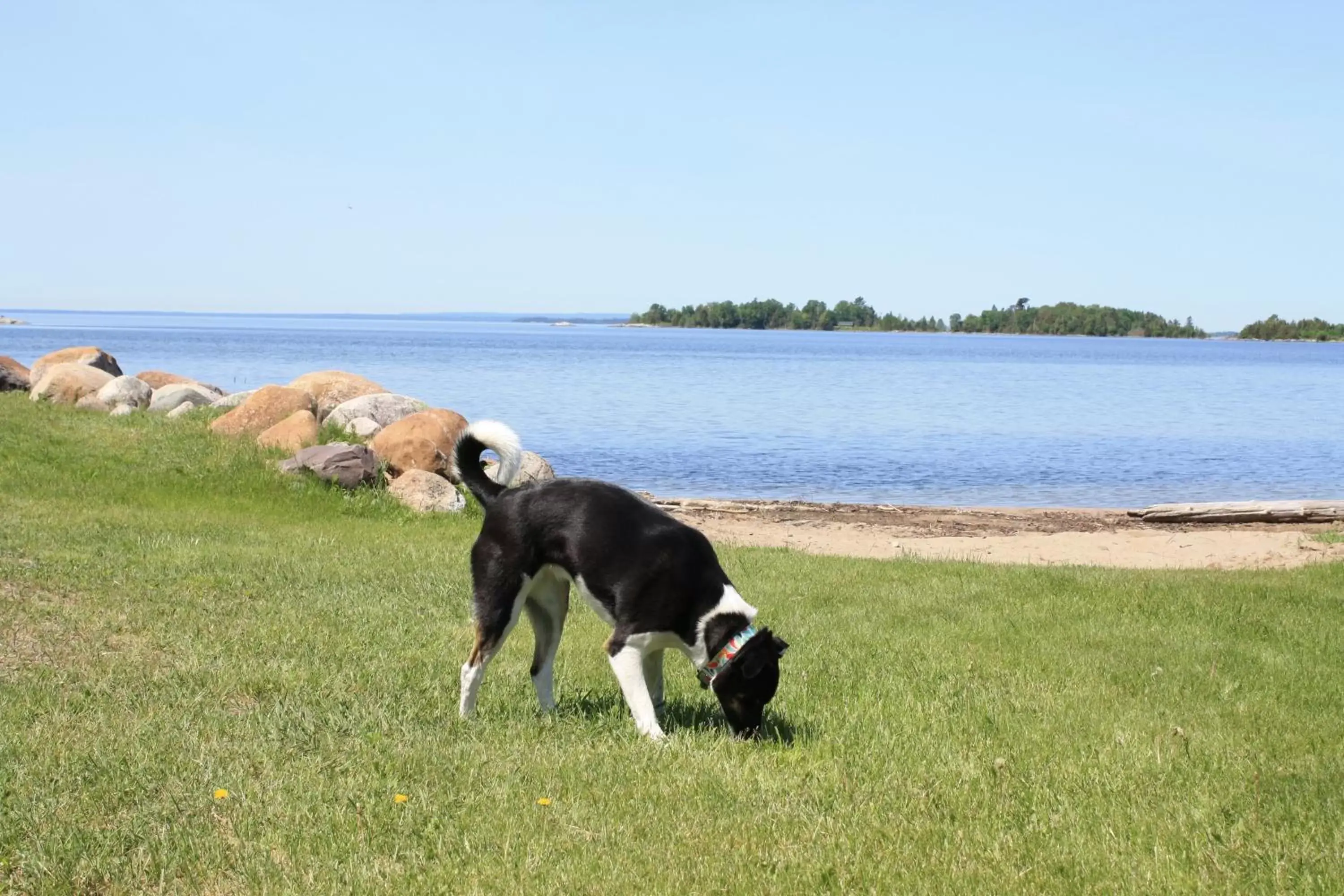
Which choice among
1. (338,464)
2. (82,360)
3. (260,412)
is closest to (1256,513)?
(338,464)

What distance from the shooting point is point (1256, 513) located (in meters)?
25.1

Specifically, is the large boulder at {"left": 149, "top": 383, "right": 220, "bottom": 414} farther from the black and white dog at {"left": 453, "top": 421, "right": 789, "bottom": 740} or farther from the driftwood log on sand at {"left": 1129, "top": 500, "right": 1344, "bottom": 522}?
the black and white dog at {"left": 453, "top": 421, "right": 789, "bottom": 740}

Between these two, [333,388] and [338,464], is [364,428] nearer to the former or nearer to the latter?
[338,464]

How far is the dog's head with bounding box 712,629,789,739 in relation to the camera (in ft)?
23.9

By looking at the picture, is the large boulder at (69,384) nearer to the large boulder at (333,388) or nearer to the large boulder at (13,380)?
the large boulder at (13,380)

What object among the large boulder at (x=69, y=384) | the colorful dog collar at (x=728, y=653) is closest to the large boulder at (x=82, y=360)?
the large boulder at (x=69, y=384)

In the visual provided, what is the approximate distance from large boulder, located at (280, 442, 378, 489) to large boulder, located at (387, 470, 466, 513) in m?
0.48

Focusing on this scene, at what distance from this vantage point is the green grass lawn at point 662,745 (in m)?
5.54

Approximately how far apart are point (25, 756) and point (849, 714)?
4.70 meters

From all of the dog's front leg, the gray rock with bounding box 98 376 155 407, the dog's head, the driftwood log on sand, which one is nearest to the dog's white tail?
the dog's front leg

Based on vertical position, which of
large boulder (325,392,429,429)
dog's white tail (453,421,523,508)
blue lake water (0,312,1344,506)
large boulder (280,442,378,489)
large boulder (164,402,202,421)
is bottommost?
blue lake water (0,312,1344,506)

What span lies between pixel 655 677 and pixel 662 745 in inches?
33.9

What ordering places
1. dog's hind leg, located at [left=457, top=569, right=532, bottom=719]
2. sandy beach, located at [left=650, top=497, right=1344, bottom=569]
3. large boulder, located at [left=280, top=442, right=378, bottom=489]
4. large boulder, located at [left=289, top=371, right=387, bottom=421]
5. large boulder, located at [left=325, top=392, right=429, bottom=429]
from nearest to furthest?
dog's hind leg, located at [left=457, top=569, right=532, bottom=719] → sandy beach, located at [left=650, top=497, right=1344, bottom=569] → large boulder, located at [left=280, top=442, right=378, bottom=489] → large boulder, located at [left=325, top=392, right=429, bottom=429] → large boulder, located at [left=289, top=371, right=387, bottom=421]

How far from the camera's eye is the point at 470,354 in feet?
409
